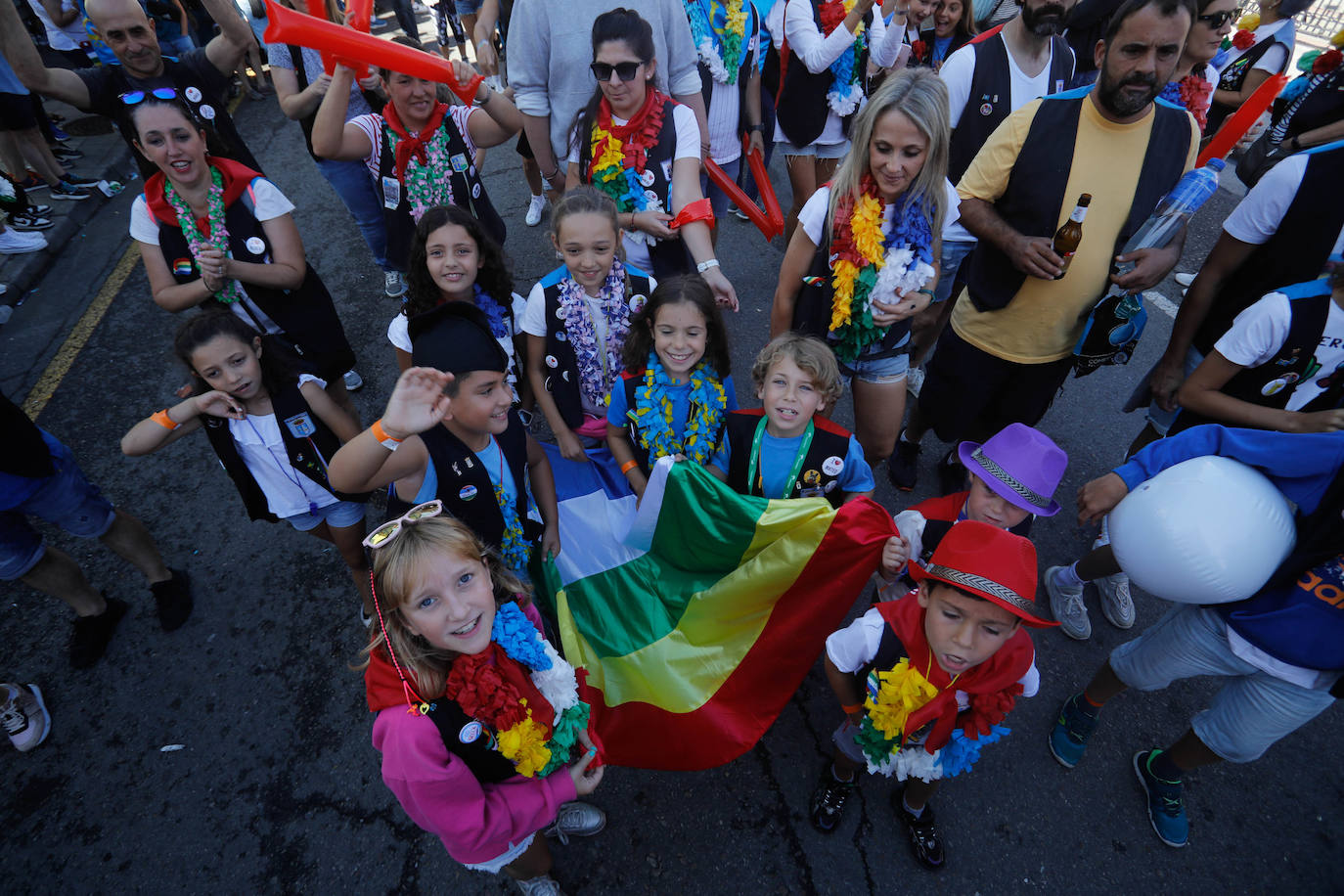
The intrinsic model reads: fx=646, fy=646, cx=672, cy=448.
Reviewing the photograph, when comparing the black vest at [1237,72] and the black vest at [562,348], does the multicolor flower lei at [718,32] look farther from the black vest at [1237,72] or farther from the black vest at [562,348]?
the black vest at [1237,72]

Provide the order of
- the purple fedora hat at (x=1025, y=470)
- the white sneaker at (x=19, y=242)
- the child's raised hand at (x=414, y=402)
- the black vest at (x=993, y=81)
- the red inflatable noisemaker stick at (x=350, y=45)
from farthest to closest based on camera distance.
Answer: the white sneaker at (x=19, y=242), the black vest at (x=993, y=81), the red inflatable noisemaker stick at (x=350, y=45), the purple fedora hat at (x=1025, y=470), the child's raised hand at (x=414, y=402)

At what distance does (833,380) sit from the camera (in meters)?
2.62

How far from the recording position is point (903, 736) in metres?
2.07

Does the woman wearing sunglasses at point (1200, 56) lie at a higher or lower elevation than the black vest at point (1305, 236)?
higher

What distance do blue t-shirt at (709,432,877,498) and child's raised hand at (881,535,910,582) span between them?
0.41 meters

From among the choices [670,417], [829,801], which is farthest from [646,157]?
[829,801]

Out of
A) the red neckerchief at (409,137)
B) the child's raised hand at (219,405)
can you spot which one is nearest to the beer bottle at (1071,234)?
the red neckerchief at (409,137)

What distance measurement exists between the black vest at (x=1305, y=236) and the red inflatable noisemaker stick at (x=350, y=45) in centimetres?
349

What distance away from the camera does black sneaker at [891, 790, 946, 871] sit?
2.48m

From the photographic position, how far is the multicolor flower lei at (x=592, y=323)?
2982 millimetres

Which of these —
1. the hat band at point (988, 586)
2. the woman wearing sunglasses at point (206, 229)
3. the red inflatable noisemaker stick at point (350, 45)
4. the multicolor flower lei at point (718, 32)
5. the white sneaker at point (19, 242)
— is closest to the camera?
the hat band at point (988, 586)

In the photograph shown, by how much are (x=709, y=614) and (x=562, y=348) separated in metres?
1.40

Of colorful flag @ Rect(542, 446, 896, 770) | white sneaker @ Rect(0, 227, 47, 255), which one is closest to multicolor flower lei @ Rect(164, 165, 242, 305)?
colorful flag @ Rect(542, 446, 896, 770)

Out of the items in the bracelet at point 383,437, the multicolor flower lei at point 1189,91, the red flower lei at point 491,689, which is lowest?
the red flower lei at point 491,689
